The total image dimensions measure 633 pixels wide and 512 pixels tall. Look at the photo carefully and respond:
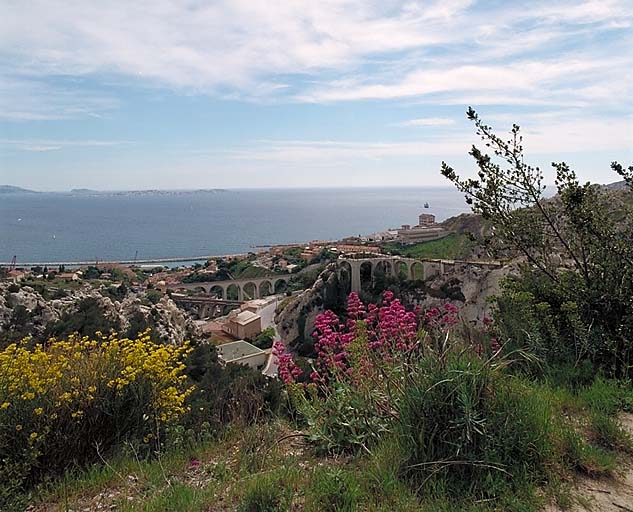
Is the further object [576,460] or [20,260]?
[20,260]

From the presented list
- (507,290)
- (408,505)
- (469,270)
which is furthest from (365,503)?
(469,270)

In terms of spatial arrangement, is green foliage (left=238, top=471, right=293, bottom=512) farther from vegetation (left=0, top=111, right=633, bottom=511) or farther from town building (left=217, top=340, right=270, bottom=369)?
town building (left=217, top=340, right=270, bottom=369)

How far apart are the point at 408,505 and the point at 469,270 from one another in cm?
2350

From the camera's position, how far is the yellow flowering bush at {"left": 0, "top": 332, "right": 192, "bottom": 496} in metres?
3.01

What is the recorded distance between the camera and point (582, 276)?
4.12 m

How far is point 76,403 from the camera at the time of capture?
11.0 feet

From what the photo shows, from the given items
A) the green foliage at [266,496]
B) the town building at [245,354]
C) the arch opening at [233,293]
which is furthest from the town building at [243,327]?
the green foliage at [266,496]

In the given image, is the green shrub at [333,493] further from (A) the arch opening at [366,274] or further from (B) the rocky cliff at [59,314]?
(A) the arch opening at [366,274]

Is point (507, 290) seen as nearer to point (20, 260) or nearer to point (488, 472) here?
point (488, 472)

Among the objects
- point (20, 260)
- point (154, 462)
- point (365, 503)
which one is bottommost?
point (20, 260)

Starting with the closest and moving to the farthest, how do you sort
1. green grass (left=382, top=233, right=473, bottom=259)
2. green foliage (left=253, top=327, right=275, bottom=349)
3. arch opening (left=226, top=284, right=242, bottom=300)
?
green foliage (left=253, top=327, right=275, bottom=349)
green grass (left=382, top=233, right=473, bottom=259)
arch opening (left=226, top=284, right=242, bottom=300)

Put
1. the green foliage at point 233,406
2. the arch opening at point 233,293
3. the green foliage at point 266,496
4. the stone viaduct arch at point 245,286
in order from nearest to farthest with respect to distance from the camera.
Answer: the green foliage at point 266,496 → the green foliage at point 233,406 → the stone viaduct arch at point 245,286 → the arch opening at point 233,293

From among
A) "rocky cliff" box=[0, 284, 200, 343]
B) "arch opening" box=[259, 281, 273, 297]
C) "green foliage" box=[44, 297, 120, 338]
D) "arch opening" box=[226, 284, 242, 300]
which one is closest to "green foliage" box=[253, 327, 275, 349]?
"rocky cliff" box=[0, 284, 200, 343]

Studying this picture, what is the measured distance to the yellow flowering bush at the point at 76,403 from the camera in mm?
3014
